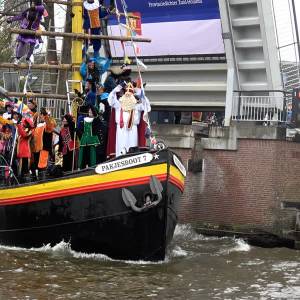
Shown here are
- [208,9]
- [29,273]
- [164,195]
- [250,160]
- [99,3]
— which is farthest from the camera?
[208,9]

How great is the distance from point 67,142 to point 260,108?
4207 millimetres

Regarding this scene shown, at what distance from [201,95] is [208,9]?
1.83 m

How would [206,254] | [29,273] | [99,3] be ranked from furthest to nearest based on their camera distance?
1. [99,3]
2. [206,254]
3. [29,273]

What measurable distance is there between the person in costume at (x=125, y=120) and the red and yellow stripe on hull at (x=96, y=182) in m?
0.97

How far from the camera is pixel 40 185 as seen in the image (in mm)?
10688

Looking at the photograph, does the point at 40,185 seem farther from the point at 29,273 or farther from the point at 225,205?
the point at 225,205

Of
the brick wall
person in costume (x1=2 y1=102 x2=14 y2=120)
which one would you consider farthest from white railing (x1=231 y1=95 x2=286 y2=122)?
person in costume (x1=2 y1=102 x2=14 y2=120)

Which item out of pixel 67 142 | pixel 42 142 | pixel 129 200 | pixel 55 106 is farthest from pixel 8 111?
pixel 129 200

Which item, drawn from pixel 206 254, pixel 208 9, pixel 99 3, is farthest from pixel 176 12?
pixel 206 254

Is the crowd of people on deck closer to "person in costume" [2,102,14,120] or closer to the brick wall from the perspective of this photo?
"person in costume" [2,102,14,120]

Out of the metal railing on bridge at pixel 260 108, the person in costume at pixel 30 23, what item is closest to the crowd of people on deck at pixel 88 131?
the person in costume at pixel 30 23

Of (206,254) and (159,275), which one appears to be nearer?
(159,275)

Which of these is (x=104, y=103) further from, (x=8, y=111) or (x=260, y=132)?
(x=260, y=132)

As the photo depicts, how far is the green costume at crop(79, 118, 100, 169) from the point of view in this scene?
1112 centimetres
